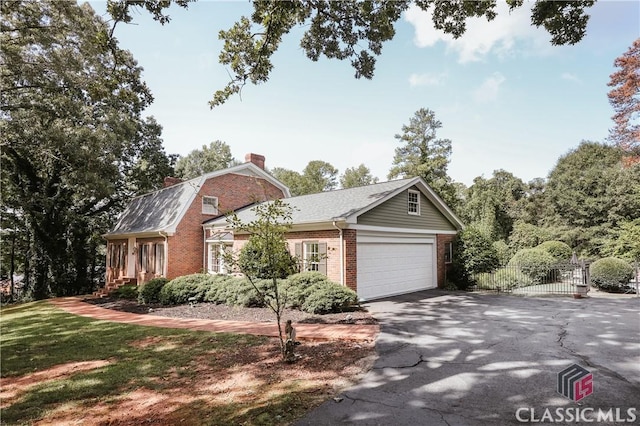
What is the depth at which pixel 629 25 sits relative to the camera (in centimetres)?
701

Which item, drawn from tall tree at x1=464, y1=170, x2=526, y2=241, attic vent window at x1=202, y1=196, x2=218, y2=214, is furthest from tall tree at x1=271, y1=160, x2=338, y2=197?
attic vent window at x1=202, y1=196, x2=218, y2=214

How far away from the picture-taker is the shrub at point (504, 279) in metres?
16.9

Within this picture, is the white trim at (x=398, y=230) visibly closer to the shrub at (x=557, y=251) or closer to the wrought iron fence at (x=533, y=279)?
the wrought iron fence at (x=533, y=279)

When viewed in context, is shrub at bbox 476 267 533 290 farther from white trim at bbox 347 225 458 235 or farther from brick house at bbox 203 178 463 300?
white trim at bbox 347 225 458 235

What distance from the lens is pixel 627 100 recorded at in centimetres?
2438

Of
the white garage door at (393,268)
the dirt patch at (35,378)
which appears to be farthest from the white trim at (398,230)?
the dirt patch at (35,378)

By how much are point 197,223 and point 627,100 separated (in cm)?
3042

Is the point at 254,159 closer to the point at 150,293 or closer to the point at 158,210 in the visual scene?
the point at 158,210

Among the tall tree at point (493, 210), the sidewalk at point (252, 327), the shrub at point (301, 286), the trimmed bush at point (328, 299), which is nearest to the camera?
the sidewalk at point (252, 327)

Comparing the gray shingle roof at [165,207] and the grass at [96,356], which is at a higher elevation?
the gray shingle roof at [165,207]

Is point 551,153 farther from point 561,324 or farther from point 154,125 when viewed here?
point 154,125

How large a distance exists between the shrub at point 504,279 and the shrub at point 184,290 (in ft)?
42.4

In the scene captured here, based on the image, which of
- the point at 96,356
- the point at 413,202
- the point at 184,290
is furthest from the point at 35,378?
the point at 413,202

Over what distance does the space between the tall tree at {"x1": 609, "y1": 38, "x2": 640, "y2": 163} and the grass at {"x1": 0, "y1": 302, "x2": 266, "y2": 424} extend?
3024 cm
